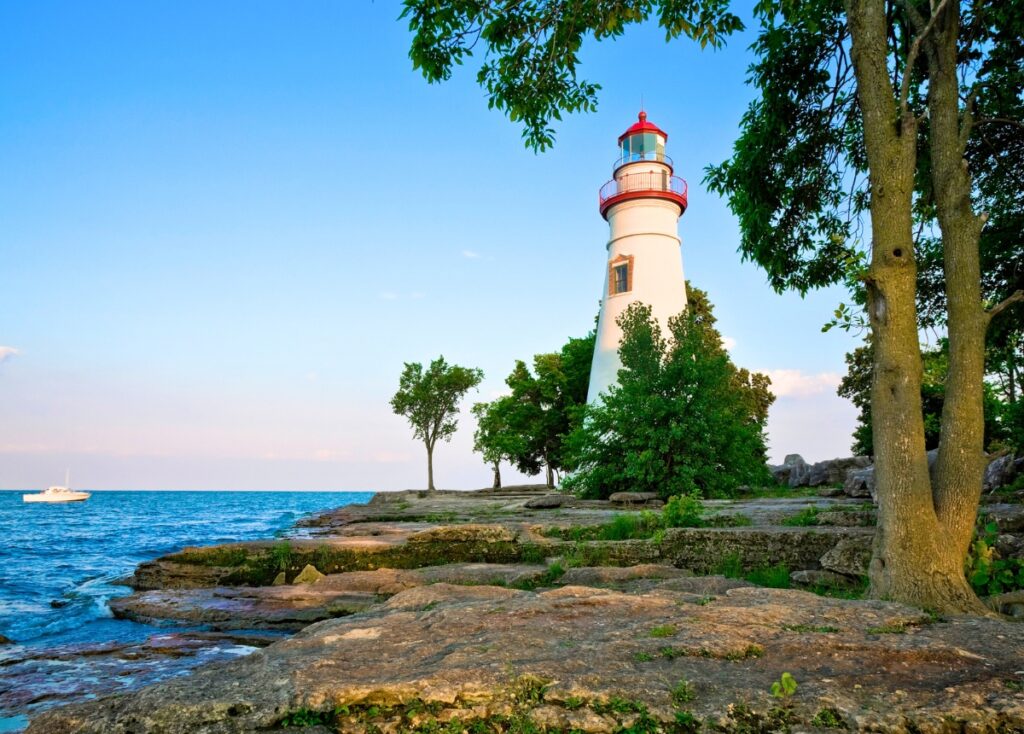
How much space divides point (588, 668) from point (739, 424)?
1826 cm

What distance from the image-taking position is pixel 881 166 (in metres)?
7.22


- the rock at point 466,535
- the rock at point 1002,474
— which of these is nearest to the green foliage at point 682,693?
the rock at point 466,535

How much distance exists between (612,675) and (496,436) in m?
38.6

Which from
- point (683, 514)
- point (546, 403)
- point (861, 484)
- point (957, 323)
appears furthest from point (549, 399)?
point (957, 323)

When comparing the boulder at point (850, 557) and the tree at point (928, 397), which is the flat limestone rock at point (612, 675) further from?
the tree at point (928, 397)

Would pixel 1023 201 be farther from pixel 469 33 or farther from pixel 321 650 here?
pixel 321 650

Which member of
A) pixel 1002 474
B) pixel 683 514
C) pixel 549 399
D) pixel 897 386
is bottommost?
pixel 683 514

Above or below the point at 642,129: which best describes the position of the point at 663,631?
below

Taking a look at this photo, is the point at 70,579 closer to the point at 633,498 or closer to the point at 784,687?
the point at 633,498

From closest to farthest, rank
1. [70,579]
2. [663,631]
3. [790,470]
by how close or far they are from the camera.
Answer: [663,631] → [70,579] → [790,470]

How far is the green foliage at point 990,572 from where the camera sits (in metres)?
7.32

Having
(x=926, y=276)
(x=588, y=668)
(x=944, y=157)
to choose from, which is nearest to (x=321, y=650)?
(x=588, y=668)

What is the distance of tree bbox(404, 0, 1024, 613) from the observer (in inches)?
268

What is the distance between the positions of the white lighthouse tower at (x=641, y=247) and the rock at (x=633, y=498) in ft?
31.0
